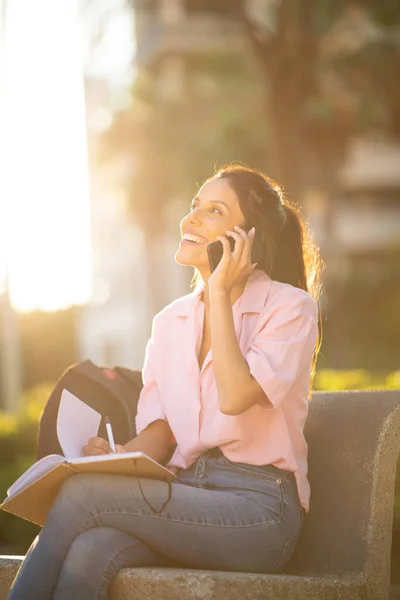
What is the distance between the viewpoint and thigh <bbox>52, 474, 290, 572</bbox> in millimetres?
3549

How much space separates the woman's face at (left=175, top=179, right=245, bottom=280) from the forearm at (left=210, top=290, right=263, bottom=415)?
0.39 m

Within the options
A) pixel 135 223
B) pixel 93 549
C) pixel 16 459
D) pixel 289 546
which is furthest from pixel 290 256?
pixel 135 223

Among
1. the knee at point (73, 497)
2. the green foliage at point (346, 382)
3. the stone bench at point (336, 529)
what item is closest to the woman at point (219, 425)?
the knee at point (73, 497)

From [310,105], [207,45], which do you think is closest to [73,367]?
[310,105]

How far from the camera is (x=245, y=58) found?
30672 millimetres

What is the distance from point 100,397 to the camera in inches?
167

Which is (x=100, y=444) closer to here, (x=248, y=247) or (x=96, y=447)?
(x=96, y=447)

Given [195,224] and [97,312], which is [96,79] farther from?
[195,224]

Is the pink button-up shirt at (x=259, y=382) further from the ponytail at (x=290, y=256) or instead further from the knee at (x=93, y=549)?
the knee at (x=93, y=549)

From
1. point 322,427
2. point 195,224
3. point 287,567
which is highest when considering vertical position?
point 195,224

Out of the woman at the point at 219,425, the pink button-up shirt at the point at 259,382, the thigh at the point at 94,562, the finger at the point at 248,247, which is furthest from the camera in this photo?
the finger at the point at 248,247

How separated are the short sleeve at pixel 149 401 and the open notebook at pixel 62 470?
252mm

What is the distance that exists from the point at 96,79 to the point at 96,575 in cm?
3065

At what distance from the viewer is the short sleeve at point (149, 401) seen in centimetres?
420
